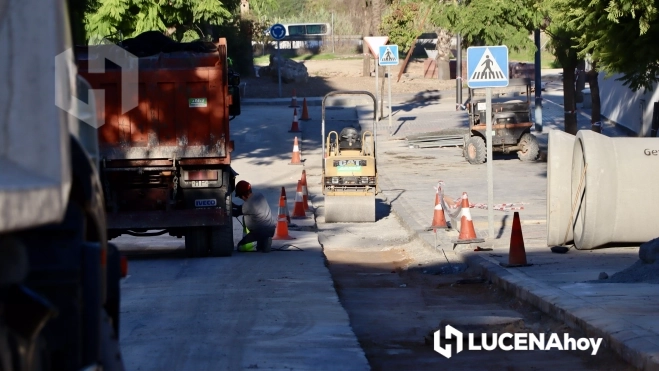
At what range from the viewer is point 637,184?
35.7 feet

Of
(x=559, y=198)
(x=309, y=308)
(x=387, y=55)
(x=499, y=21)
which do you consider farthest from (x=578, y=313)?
(x=387, y=55)

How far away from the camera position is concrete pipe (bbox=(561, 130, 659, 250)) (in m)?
10.8

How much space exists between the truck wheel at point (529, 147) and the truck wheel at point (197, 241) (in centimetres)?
1273

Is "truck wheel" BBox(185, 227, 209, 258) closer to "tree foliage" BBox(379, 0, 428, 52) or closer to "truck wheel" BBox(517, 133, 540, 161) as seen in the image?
"truck wheel" BBox(517, 133, 540, 161)

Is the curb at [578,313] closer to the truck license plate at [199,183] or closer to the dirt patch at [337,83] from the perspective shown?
the truck license plate at [199,183]

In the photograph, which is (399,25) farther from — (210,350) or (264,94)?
(210,350)

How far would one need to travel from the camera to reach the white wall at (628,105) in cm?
2403

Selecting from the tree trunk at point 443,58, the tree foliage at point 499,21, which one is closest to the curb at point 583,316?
the tree foliage at point 499,21

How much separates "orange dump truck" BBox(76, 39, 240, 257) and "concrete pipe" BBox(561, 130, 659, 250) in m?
4.54

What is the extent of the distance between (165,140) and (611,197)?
18.5ft

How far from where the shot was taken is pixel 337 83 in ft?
139

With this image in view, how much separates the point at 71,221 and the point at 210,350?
3.85m

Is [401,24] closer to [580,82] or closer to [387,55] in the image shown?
[580,82]

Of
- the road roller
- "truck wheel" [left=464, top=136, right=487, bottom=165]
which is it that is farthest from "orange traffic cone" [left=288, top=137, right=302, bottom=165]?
→ the road roller
